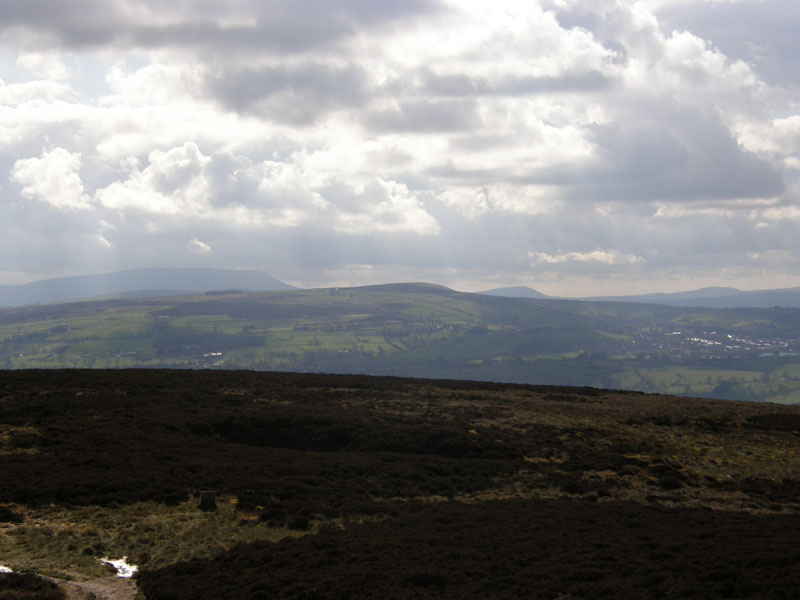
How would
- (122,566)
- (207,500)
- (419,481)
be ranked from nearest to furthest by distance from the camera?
1. (122,566)
2. (207,500)
3. (419,481)

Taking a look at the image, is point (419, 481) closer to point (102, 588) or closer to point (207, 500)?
point (207, 500)

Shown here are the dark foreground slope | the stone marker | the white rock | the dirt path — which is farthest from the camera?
the stone marker

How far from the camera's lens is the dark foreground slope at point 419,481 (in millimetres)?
21219

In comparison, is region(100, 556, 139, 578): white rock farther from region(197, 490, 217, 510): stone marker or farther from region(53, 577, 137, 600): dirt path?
region(197, 490, 217, 510): stone marker

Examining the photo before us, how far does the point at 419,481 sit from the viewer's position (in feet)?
117

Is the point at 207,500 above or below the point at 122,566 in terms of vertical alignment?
above

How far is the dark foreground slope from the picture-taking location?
69.6 feet

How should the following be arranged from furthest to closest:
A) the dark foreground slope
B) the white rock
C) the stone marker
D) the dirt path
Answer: the stone marker
the white rock
the dark foreground slope
the dirt path

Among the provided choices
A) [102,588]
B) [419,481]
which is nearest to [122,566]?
[102,588]

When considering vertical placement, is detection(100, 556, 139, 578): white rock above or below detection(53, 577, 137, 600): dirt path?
below

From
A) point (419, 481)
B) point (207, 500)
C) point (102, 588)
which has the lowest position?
point (419, 481)

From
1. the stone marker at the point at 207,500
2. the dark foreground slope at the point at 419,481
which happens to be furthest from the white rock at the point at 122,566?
the stone marker at the point at 207,500

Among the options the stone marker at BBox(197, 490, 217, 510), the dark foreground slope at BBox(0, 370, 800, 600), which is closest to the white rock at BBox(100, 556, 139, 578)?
the dark foreground slope at BBox(0, 370, 800, 600)

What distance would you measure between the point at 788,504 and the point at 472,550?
19749mm
